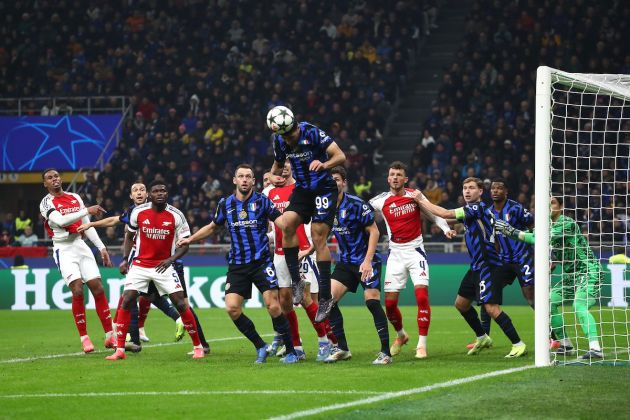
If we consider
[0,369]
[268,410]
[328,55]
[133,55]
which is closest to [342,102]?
[328,55]

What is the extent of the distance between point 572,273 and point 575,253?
13.6 inches

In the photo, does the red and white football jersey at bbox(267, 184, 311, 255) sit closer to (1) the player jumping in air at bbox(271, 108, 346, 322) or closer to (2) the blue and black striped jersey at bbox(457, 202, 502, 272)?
(2) the blue and black striped jersey at bbox(457, 202, 502, 272)

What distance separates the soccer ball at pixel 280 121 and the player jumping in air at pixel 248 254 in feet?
4.28

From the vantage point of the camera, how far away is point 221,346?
15.0 meters

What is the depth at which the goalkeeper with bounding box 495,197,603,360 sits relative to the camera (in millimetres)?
12219

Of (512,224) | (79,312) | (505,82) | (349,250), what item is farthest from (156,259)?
(505,82)

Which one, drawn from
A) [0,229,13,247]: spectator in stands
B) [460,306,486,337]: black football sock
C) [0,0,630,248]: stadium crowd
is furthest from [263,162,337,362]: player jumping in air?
[0,229,13,247]: spectator in stands

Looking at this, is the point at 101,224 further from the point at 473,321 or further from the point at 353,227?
the point at 473,321

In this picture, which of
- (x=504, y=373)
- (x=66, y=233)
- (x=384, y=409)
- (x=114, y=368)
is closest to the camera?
(x=384, y=409)

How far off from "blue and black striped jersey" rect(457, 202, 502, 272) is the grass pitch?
1.13 meters

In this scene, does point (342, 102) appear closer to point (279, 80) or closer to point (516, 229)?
point (279, 80)

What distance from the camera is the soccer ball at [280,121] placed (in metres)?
11.1

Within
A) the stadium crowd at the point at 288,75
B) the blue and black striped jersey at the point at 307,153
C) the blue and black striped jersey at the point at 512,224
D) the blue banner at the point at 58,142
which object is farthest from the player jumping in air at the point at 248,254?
the blue banner at the point at 58,142

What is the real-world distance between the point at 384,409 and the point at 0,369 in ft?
18.3
